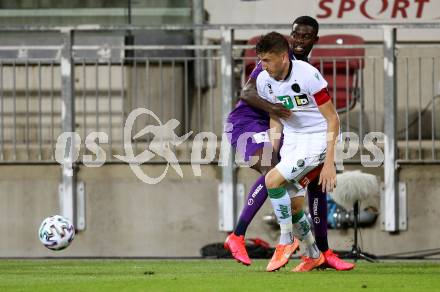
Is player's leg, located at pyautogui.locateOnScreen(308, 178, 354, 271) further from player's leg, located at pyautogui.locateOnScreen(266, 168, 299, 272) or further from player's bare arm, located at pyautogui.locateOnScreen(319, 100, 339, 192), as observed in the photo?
player's bare arm, located at pyautogui.locateOnScreen(319, 100, 339, 192)

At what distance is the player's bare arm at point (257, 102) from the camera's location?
11.1 meters

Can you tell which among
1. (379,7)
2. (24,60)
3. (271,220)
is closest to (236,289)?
(271,220)

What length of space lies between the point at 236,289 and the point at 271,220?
6689 millimetres

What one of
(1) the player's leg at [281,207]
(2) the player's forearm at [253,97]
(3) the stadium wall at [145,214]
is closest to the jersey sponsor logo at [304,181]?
(1) the player's leg at [281,207]

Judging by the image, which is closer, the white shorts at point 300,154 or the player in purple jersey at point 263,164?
the white shorts at point 300,154

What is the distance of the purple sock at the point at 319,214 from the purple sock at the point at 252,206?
407 millimetres

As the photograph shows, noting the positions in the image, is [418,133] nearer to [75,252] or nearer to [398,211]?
[398,211]

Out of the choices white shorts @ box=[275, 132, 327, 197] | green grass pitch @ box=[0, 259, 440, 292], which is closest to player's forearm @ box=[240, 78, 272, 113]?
white shorts @ box=[275, 132, 327, 197]

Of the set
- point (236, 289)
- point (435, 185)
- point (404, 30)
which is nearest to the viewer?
point (236, 289)

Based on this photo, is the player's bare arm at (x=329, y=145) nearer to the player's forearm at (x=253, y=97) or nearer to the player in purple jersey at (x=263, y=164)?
the player in purple jersey at (x=263, y=164)

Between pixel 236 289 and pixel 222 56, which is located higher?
pixel 222 56

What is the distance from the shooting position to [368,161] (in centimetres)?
1566

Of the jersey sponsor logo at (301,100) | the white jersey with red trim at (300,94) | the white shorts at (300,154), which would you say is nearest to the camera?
the white jersey with red trim at (300,94)

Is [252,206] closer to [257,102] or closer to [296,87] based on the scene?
[257,102]
